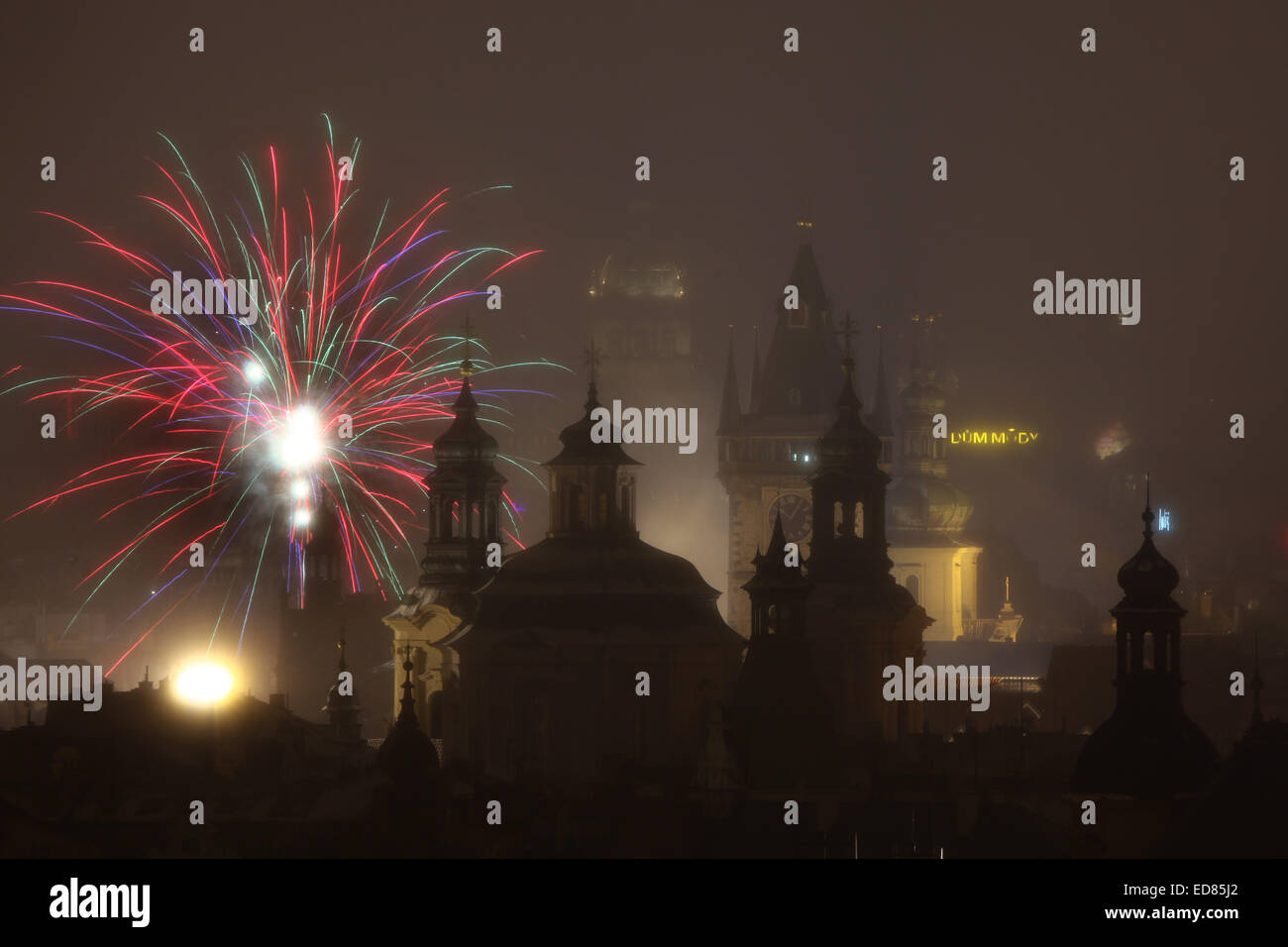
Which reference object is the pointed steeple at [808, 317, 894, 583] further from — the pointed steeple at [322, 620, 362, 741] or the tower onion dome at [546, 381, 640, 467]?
the pointed steeple at [322, 620, 362, 741]

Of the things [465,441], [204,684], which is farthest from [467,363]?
[204,684]

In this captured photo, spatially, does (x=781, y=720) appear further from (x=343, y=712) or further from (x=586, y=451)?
(x=343, y=712)

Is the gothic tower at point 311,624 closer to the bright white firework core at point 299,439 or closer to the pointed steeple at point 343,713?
the bright white firework core at point 299,439

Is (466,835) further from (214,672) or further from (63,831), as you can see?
(214,672)

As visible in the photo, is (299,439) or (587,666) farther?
(299,439)

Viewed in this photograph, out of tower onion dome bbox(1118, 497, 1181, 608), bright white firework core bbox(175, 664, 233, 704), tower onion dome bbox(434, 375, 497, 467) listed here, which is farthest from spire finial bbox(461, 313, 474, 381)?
tower onion dome bbox(1118, 497, 1181, 608)

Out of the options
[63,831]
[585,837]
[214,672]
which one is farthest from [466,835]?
[214,672]
